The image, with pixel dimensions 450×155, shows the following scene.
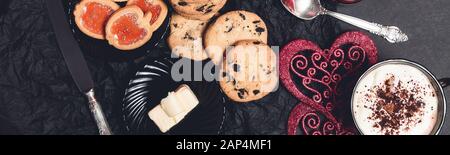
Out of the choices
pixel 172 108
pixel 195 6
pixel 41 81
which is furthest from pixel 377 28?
pixel 41 81

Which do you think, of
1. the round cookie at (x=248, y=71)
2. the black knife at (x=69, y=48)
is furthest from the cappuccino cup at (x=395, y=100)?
the black knife at (x=69, y=48)

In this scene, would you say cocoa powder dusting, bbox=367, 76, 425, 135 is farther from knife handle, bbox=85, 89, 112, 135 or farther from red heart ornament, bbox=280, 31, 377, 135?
knife handle, bbox=85, 89, 112, 135

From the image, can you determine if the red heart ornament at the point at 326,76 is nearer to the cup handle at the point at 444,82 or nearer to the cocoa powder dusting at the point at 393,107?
the cocoa powder dusting at the point at 393,107

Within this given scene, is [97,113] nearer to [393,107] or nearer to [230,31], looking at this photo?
[230,31]

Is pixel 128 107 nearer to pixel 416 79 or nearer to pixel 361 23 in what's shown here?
pixel 361 23

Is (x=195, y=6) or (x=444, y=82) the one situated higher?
(x=195, y=6)

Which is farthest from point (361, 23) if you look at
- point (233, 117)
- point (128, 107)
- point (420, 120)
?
point (128, 107)

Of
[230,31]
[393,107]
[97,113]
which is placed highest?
[230,31]
